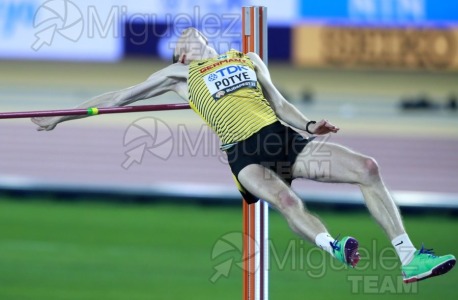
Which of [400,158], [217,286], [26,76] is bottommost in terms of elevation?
[217,286]

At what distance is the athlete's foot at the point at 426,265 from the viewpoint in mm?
6016

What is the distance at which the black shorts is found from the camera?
6430 millimetres

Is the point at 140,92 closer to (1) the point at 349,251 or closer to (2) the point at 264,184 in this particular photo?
(2) the point at 264,184

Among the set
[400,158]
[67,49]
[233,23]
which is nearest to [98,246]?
[233,23]

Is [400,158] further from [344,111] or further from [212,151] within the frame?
[212,151]

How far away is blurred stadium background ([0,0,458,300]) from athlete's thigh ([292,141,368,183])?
103 inches

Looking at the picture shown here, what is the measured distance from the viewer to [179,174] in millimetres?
13250

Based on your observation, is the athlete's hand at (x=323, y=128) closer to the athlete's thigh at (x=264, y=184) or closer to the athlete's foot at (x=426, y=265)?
the athlete's thigh at (x=264, y=184)

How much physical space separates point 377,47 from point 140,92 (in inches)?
251

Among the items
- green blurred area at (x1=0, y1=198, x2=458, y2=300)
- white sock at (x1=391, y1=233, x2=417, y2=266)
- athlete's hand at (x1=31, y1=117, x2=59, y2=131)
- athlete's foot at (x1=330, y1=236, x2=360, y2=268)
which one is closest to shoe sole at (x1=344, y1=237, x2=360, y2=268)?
athlete's foot at (x1=330, y1=236, x2=360, y2=268)

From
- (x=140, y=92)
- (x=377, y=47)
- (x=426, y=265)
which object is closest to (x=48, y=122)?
(x=140, y=92)

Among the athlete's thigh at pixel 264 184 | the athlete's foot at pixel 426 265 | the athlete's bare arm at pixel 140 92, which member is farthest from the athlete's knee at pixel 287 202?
the athlete's bare arm at pixel 140 92

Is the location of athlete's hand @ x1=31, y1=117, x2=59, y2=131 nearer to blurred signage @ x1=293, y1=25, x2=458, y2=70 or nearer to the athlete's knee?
the athlete's knee

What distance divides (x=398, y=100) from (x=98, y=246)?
183 inches
